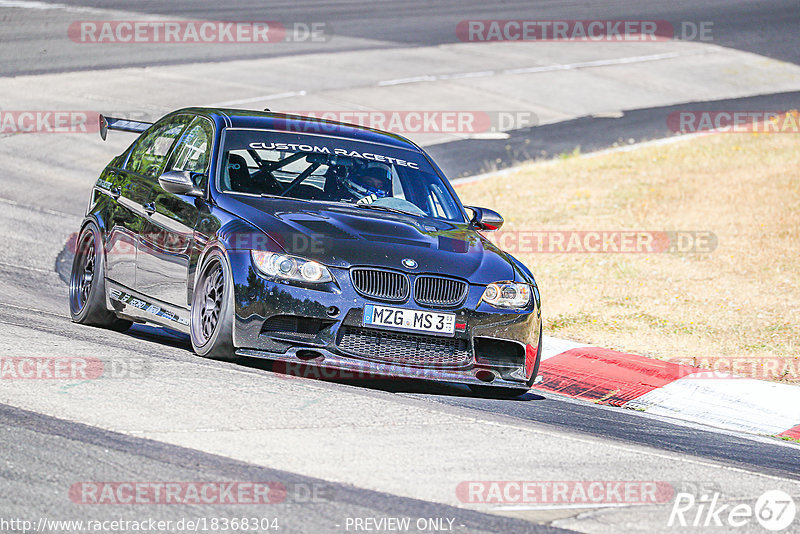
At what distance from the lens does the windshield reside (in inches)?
313

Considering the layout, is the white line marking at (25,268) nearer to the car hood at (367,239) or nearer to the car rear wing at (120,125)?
the car rear wing at (120,125)

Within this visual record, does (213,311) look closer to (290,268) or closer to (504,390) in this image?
(290,268)

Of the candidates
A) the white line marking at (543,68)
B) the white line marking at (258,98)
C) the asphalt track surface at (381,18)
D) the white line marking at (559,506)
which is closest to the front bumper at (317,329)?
the white line marking at (559,506)

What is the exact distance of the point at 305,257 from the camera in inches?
274

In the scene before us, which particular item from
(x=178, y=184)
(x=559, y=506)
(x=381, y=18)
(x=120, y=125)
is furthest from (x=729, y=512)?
(x=381, y=18)

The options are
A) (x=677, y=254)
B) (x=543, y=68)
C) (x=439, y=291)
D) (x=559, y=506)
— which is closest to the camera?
(x=559, y=506)

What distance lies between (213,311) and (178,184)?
3.25 feet

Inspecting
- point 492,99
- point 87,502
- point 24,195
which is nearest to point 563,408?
point 87,502

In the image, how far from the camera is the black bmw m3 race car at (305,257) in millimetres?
6906

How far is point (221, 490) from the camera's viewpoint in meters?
4.84

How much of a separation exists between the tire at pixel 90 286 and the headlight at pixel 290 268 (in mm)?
2201

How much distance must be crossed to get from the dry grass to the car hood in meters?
3.15

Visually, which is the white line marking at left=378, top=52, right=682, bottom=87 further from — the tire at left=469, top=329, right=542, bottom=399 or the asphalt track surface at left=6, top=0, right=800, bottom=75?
the tire at left=469, top=329, right=542, bottom=399

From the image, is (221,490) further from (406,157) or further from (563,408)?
(406,157)
